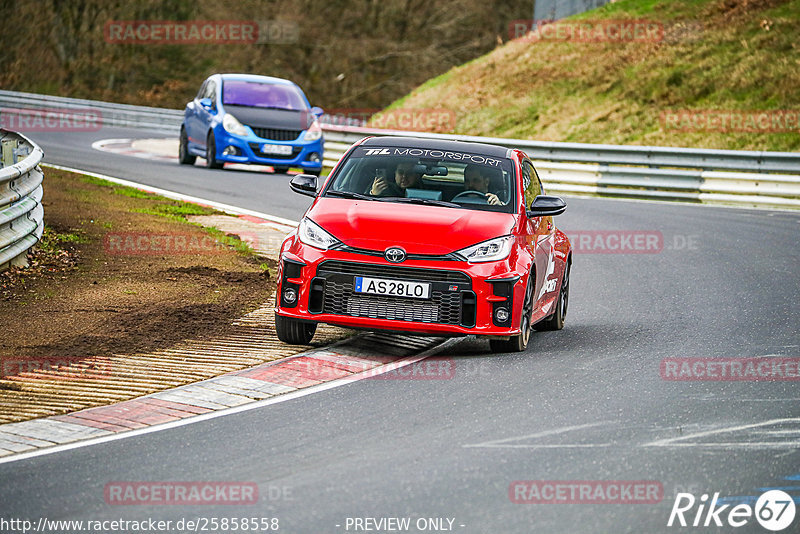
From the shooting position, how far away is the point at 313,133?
81.1ft

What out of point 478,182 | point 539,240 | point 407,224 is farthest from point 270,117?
point 407,224

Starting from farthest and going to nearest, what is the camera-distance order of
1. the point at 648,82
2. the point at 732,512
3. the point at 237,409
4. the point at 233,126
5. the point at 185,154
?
the point at 648,82 → the point at 185,154 → the point at 233,126 → the point at 237,409 → the point at 732,512

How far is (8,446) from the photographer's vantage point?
684cm

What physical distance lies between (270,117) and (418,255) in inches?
628

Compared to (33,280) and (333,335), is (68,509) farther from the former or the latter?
(33,280)

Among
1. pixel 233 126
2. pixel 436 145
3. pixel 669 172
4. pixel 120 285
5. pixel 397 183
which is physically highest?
pixel 436 145

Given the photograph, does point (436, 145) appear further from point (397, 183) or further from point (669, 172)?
point (669, 172)

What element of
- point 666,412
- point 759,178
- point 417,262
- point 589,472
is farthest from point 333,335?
point 759,178

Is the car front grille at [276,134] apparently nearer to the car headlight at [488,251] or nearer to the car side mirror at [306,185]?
the car side mirror at [306,185]

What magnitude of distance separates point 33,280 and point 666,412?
6.69 meters

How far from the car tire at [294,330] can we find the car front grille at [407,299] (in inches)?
20.2

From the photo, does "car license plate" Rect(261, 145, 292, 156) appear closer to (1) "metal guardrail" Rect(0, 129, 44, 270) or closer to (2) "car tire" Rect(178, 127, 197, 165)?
(2) "car tire" Rect(178, 127, 197, 165)

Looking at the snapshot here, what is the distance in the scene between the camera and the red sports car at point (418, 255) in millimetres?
9227

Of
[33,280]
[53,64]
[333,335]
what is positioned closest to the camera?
[333,335]
